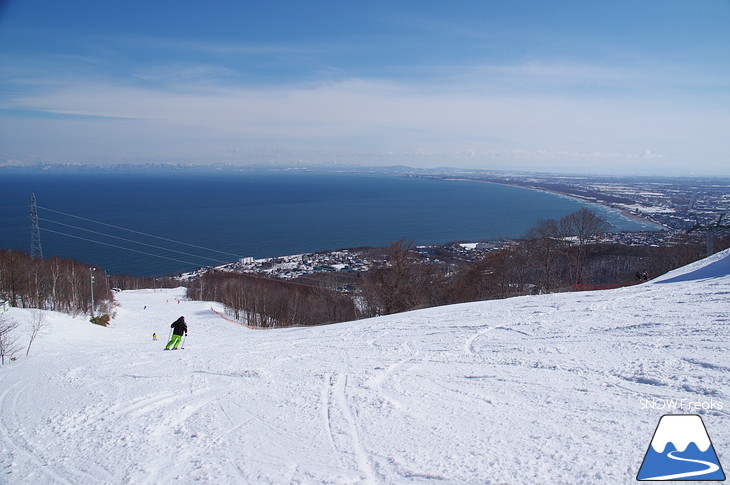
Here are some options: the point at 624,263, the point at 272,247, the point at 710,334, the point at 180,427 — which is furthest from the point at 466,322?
the point at 272,247

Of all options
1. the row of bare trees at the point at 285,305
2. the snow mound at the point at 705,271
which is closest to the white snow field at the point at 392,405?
the snow mound at the point at 705,271

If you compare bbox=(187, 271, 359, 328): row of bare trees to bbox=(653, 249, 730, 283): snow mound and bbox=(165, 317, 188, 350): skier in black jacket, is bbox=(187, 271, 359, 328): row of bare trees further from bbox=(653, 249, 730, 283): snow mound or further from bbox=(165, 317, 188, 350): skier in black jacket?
bbox=(653, 249, 730, 283): snow mound

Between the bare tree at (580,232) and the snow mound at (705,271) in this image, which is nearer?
the snow mound at (705,271)

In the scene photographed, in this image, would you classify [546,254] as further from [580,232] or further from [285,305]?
[285,305]

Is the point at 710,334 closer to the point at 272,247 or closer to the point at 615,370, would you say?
the point at 615,370

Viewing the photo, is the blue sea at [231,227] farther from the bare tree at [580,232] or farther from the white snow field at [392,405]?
the white snow field at [392,405]

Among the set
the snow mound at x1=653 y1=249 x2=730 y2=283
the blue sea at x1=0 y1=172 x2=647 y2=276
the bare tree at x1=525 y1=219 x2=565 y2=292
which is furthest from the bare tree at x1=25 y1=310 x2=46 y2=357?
the blue sea at x1=0 y1=172 x2=647 y2=276

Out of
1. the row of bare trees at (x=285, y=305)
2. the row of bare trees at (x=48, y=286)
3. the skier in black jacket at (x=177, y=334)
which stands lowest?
the row of bare trees at (x=285, y=305)
